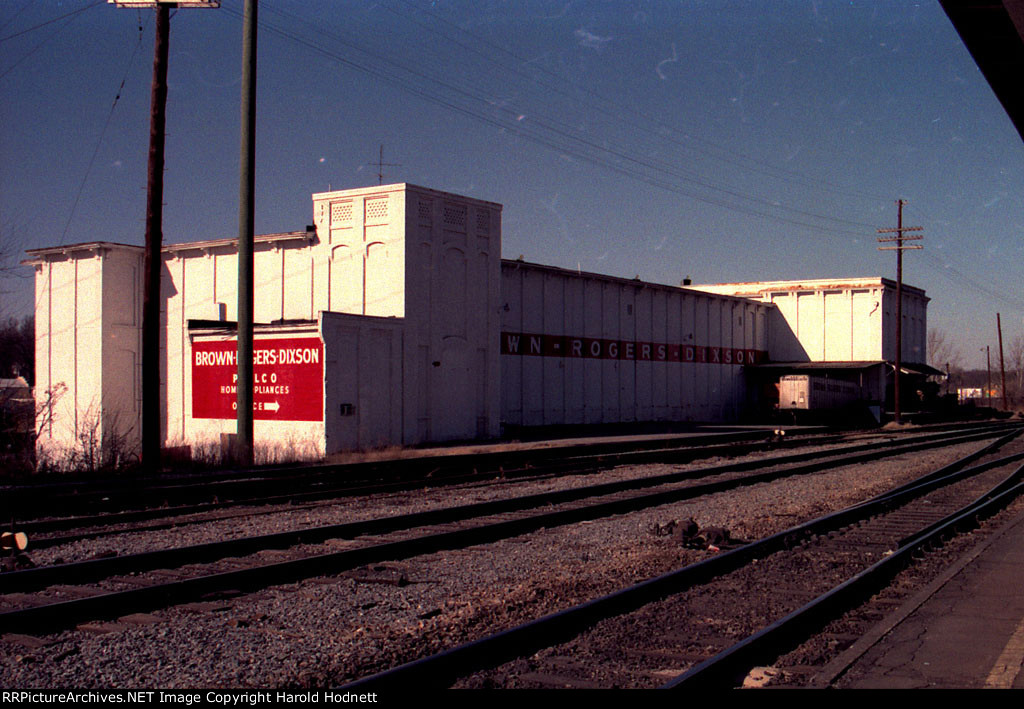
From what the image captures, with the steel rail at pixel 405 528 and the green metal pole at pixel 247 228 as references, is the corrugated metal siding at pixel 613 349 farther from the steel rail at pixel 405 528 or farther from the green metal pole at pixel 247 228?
the steel rail at pixel 405 528

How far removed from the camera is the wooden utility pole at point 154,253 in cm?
1794

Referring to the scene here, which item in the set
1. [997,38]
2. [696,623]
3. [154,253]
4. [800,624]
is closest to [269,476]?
[154,253]

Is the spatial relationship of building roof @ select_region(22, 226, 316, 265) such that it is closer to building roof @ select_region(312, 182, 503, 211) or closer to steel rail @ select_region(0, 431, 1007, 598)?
building roof @ select_region(312, 182, 503, 211)

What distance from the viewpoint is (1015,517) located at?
1295cm

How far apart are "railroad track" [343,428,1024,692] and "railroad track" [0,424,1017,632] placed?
2858 mm

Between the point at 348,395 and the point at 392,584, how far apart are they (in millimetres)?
17320

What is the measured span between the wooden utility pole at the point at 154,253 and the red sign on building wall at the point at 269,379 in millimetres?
6338

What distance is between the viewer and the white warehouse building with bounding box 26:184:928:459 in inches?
1008

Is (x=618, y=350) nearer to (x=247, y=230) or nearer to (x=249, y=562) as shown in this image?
(x=247, y=230)

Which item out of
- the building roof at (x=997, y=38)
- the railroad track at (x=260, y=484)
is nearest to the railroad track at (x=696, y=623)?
the building roof at (x=997, y=38)

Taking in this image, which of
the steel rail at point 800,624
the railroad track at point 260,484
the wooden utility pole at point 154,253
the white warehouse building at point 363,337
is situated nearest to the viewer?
the steel rail at point 800,624

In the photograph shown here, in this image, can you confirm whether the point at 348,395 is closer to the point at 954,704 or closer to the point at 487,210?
the point at 487,210

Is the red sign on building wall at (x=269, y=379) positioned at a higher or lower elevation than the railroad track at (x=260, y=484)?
higher

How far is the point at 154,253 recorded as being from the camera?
18.6 meters
